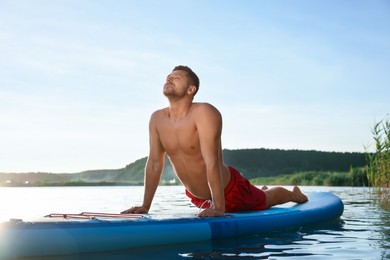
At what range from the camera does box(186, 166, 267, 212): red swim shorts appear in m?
5.18

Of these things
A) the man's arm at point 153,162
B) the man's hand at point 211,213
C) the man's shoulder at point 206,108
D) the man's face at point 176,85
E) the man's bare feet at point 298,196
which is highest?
the man's face at point 176,85

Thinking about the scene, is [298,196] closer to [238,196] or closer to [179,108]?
[238,196]

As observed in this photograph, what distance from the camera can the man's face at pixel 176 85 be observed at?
4719 mm

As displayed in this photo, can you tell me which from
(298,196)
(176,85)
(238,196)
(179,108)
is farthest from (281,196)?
(176,85)

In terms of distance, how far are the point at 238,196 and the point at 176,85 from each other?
1.29 m

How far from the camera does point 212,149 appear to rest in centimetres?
453

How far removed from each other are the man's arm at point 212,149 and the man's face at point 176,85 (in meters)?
0.25

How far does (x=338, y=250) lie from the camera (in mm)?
4105

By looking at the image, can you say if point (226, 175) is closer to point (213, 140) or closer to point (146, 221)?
point (213, 140)

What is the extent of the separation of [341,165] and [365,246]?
45.7m

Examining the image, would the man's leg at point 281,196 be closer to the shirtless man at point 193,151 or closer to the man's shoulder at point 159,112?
the shirtless man at point 193,151

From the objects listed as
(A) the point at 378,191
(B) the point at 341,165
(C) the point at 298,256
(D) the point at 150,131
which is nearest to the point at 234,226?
(C) the point at 298,256

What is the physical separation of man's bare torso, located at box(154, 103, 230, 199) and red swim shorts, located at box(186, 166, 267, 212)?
0.09 meters

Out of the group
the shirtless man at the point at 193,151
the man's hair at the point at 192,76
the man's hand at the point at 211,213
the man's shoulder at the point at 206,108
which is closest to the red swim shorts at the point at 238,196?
the shirtless man at the point at 193,151
